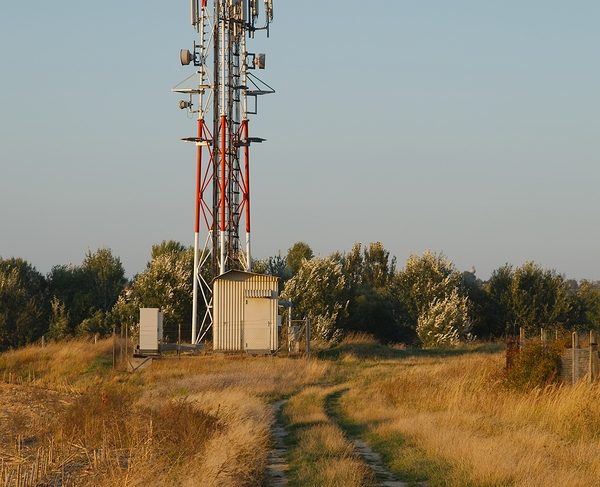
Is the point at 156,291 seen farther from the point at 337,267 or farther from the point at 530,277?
the point at 530,277

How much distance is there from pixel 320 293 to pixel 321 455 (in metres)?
47.0

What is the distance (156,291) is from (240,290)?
57.8ft

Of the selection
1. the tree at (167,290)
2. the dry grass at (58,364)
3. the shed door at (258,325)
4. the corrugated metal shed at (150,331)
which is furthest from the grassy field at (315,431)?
the tree at (167,290)

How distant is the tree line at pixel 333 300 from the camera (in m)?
64.1

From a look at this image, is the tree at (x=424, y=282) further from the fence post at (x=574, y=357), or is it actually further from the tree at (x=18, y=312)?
the fence post at (x=574, y=357)

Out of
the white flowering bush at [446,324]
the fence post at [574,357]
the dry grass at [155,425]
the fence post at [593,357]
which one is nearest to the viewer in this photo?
the dry grass at [155,425]

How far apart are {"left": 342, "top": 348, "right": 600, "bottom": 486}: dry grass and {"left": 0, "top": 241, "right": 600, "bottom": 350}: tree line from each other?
3205 cm

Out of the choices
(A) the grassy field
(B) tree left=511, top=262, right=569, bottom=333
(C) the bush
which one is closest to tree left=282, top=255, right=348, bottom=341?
(B) tree left=511, top=262, right=569, bottom=333

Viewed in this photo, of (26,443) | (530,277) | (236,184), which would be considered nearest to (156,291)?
(236,184)

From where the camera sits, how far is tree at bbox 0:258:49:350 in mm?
64188

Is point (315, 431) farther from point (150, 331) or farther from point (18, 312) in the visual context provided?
point (18, 312)

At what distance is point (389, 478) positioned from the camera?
1675cm

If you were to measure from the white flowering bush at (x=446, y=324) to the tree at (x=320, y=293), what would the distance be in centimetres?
520

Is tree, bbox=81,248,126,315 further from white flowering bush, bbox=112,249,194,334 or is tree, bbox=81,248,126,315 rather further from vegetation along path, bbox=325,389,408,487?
vegetation along path, bbox=325,389,408,487
